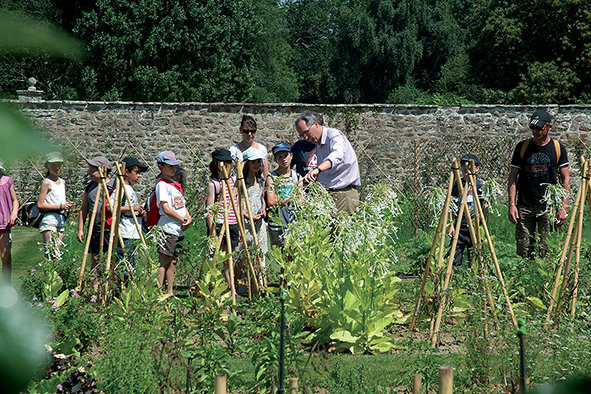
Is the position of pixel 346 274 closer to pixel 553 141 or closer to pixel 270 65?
pixel 553 141

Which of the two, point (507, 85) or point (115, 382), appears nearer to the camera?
point (115, 382)

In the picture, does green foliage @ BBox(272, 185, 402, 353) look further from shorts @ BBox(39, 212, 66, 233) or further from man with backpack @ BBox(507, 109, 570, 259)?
shorts @ BBox(39, 212, 66, 233)

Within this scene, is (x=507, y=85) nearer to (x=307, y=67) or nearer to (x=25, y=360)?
(x=307, y=67)

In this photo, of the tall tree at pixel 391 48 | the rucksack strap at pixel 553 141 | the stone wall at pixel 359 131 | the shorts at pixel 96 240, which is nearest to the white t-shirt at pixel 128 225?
the shorts at pixel 96 240

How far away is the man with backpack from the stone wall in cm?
685

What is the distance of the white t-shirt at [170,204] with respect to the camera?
6.47 m

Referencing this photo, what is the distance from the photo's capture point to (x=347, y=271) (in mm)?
5309

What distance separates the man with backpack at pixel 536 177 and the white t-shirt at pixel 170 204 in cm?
312

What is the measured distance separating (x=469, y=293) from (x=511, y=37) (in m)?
22.3

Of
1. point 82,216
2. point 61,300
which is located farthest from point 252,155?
point 61,300

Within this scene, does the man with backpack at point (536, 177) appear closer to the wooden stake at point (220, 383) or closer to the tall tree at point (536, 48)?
the wooden stake at point (220, 383)

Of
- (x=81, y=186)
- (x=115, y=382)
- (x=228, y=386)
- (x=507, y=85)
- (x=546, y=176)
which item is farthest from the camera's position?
(x=507, y=85)

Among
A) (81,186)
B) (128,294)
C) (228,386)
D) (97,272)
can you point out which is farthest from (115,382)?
(81,186)

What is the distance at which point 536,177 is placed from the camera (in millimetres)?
6453
